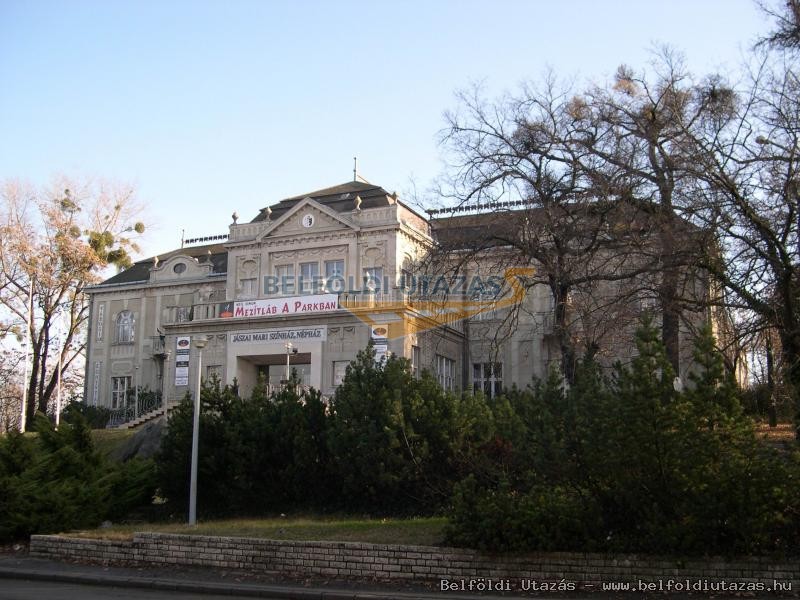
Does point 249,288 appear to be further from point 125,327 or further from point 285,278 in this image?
point 125,327

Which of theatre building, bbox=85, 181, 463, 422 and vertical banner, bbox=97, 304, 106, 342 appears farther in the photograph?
vertical banner, bbox=97, 304, 106, 342

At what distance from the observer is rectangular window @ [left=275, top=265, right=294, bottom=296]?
43.8 metres

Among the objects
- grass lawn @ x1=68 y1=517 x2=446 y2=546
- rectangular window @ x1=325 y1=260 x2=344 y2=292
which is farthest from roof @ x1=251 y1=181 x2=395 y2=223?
grass lawn @ x1=68 y1=517 x2=446 y2=546

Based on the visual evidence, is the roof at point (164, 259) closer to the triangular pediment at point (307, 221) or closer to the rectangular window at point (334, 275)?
the triangular pediment at point (307, 221)

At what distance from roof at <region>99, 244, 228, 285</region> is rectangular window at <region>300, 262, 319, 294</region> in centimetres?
796

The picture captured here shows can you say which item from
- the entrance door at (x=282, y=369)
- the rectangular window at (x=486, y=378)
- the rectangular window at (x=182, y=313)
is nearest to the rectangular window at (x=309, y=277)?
the entrance door at (x=282, y=369)

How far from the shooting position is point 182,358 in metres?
42.1

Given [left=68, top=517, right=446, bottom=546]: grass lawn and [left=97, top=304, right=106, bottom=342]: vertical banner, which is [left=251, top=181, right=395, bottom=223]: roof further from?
[left=68, top=517, right=446, bottom=546]: grass lawn

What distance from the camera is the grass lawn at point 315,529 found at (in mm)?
15820

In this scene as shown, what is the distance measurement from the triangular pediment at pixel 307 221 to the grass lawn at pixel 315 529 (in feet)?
82.1

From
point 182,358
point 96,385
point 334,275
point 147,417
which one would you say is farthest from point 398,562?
point 96,385

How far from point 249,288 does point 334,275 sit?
16.6ft

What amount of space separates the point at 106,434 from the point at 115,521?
18355 mm

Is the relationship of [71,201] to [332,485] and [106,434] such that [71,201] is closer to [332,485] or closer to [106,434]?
[106,434]
